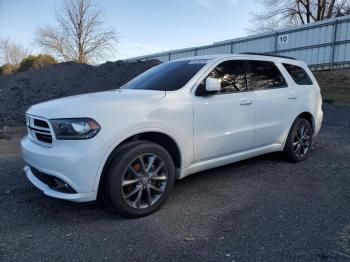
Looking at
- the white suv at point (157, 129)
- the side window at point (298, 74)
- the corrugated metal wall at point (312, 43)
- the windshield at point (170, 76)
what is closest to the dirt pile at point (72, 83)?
the corrugated metal wall at point (312, 43)

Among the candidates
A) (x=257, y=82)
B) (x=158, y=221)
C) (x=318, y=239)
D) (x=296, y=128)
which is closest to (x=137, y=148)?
(x=158, y=221)

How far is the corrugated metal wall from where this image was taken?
56.7 ft

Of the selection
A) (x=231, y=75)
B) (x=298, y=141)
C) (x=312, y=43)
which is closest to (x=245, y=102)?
(x=231, y=75)

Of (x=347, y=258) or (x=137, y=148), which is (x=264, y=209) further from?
(x=137, y=148)

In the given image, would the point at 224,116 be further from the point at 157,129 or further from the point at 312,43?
the point at 312,43

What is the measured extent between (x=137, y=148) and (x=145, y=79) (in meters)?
1.62

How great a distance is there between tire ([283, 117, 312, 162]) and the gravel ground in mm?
547

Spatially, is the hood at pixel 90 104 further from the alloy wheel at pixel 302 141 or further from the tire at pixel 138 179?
the alloy wheel at pixel 302 141

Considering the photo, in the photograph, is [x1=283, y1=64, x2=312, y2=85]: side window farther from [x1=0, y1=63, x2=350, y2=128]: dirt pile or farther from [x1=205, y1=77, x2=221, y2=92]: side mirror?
[x1=0, y1=63, x2=350, y2=128]: dirt pile

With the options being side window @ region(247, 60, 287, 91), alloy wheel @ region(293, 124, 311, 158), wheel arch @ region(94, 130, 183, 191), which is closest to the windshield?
wheel arch @ region(94, 130, 183, 191)

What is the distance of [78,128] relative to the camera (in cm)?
340

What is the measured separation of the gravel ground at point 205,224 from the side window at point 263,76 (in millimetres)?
1365

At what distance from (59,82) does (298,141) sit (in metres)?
15.0

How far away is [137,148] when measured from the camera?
12.0 feet
